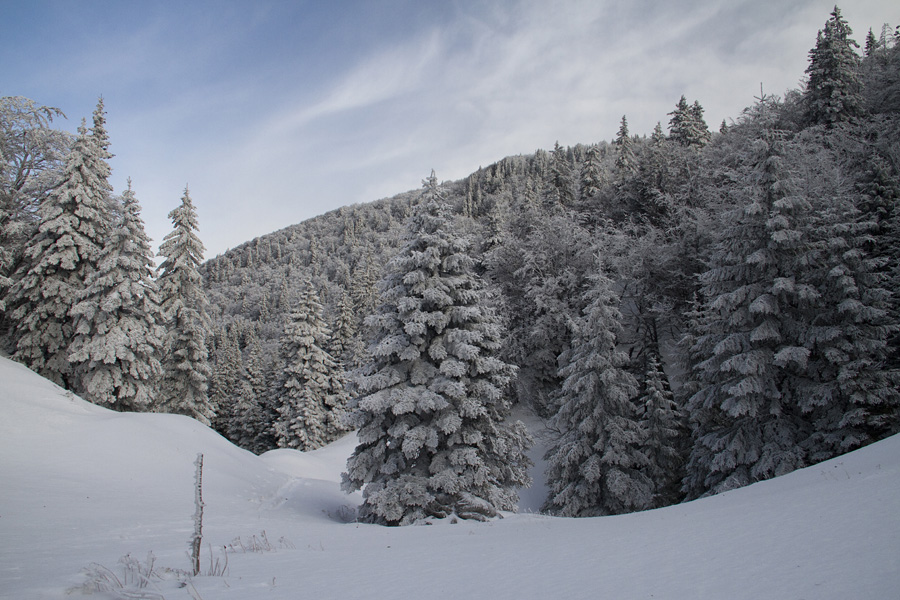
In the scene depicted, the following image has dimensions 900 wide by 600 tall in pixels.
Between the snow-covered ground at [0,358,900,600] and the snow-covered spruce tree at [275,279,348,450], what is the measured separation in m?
22.0

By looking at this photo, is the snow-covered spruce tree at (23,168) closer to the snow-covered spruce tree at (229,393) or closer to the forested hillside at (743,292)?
the forested hillside at (743,292)

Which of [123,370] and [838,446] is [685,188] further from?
[123,370]

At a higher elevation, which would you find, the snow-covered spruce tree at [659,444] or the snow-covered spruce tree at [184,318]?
the snow-covered spruce tree at [184,318]

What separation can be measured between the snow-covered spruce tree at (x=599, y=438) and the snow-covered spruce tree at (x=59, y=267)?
2258cm

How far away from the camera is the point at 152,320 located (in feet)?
A: 73.7

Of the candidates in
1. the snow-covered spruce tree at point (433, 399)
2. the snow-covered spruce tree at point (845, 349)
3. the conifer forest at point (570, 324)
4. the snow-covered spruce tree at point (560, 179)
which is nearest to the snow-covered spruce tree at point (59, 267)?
the conifer forest at point (570, 324)

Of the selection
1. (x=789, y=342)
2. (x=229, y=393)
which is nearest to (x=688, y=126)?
(x=789, y=342)

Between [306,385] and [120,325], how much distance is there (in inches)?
608

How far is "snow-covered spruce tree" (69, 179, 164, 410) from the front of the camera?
66.6 feet

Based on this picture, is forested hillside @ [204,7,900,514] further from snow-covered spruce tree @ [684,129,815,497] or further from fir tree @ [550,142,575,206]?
fir tree @ [550,142,575,206]

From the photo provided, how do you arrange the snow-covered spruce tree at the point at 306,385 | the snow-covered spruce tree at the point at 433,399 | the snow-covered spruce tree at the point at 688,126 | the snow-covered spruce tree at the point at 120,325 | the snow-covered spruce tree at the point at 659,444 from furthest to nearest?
the snow-covered spruce tree at the point at 688,126 → the snow-covered spruce tree at the point at 306,385 → the snow-covered spruce tree at the point at 120,325 → the snow-covered spruce tree at the point at 659,444 → the snow-covered spruce tree at the point at 433,399

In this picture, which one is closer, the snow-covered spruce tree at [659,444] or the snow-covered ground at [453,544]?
the snow-covered ground at [453,544]

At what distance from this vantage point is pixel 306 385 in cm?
3491

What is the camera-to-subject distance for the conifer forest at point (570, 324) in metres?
14.1
